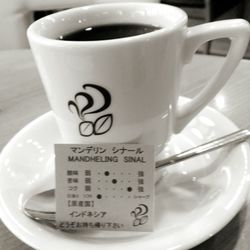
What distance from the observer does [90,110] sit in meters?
0.39

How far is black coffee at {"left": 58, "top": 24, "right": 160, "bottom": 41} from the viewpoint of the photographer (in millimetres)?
454

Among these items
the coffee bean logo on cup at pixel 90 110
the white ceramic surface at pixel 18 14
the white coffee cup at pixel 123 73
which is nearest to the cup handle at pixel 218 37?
the white coffee cup at pixel 123 73

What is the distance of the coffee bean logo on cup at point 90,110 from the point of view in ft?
1.26

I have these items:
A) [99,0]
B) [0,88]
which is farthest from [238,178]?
[99,0]

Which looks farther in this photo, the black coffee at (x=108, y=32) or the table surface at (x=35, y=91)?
the table surface at (x=35, y=91)

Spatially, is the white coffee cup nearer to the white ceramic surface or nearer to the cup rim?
the cup rim

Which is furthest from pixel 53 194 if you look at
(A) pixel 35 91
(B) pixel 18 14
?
(B) pixel 18 14

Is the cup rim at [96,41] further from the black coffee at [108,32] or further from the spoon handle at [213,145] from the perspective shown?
the spoon handle at [213,145]

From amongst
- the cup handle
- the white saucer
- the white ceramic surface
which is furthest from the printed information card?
the white ceramic surface

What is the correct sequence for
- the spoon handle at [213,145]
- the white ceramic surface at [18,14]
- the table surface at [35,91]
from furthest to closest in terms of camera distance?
the white ceramic surface at [18,14]
the table surface at [35,91]
the spoon handle at [213,145]

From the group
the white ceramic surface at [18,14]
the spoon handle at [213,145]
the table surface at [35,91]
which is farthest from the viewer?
the white ceramic surface at [18,14]

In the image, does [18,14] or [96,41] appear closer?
[96,41]

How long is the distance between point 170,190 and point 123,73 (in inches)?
5.9

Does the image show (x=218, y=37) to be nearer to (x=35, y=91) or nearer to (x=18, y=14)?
(x=35, y=91)
